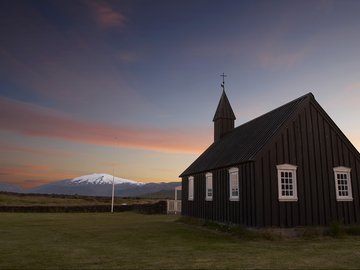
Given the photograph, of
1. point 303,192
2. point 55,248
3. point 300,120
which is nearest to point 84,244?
point 55,248

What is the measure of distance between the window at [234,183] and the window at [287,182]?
2559 millimetres

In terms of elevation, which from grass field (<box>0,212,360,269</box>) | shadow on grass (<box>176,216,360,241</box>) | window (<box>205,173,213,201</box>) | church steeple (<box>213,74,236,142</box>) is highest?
church steeple (<box>213,74,236,142</box>)

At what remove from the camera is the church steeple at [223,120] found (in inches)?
1251

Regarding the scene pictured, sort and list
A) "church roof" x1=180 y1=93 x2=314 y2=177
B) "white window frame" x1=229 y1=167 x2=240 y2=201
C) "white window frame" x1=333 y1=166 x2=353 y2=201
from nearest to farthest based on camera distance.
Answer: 1. "church roof" x1=180 y1=93 x2=314 y2=177
2. "white window frame" x1=333 y1=166 x2=353 y2=201
3. "white window frame" x1=229 y1=167 x2=240 y2=201

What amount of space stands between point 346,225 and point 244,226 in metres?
5.98

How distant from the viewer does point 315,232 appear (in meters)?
18.0

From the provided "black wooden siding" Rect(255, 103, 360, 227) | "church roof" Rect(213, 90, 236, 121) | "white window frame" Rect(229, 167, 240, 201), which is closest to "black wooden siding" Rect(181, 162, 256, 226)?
"white window frame" Rect(229, 167, 240, 201)

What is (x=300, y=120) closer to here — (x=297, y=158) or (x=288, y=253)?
(x=297, y=158)

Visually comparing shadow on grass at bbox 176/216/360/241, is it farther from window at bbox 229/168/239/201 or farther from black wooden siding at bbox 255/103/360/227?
window at bbox 229/168/239/201

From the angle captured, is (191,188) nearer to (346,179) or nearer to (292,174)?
(292,174)

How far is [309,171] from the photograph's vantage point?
19.2 m

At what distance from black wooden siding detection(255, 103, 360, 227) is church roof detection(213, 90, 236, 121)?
12.1 metres

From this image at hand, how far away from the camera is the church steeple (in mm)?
31766

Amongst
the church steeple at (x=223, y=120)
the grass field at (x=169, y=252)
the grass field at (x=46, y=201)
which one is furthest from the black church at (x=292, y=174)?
the grass field at (x=46, y=201)
